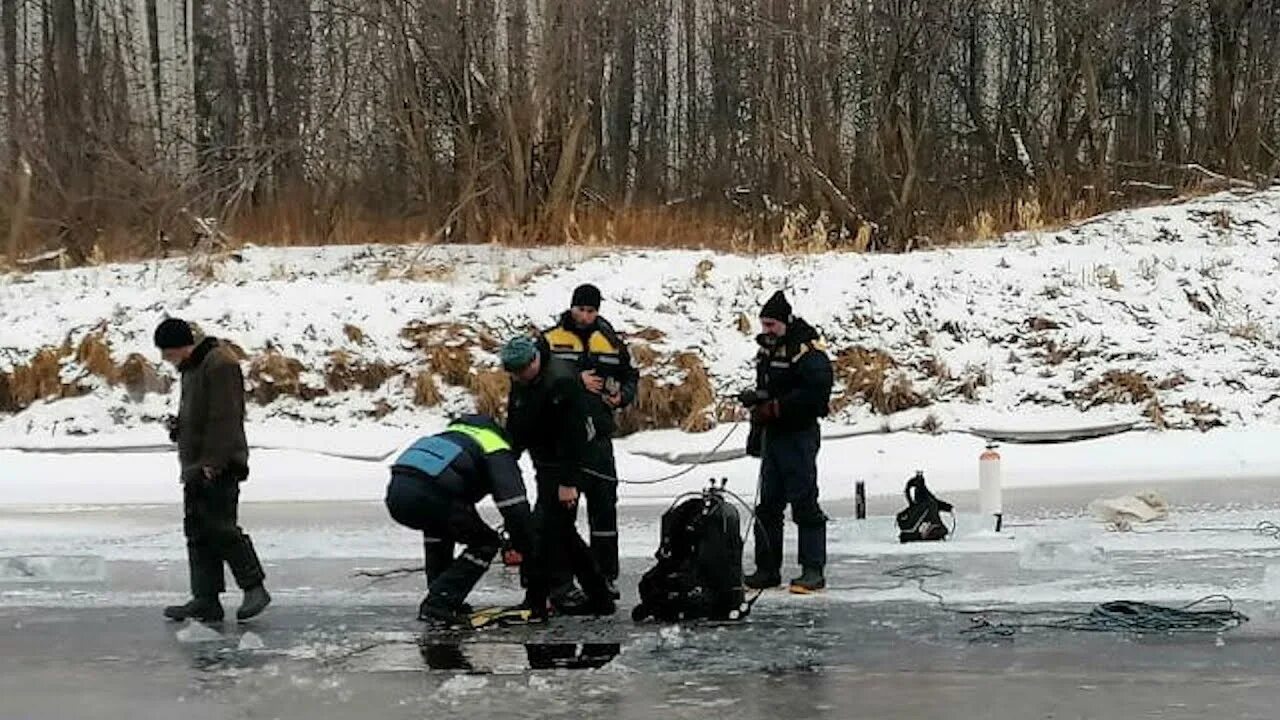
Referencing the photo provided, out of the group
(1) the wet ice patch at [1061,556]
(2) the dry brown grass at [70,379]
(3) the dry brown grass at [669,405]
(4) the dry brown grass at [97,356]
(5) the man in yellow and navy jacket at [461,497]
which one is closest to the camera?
(5) the man in yellow and navy jacket at [461,497]

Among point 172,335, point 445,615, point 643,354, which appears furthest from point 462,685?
point 643,354

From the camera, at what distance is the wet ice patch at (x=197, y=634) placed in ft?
29.7

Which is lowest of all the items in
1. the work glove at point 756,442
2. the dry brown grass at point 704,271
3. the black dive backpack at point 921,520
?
the black dive backpack at point 921,520

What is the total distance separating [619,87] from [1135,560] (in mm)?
17175

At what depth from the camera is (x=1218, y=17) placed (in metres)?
24.5

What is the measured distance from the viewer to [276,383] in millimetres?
17266

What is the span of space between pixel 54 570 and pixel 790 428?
520cm

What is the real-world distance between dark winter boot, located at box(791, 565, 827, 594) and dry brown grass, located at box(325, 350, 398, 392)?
327 inches

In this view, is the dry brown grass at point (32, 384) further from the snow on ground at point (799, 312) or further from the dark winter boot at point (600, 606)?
the dark winter boot at point (600, 606)

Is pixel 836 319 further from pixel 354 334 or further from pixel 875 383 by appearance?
pixel 354 334

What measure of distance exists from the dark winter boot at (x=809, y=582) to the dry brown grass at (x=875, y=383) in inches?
270

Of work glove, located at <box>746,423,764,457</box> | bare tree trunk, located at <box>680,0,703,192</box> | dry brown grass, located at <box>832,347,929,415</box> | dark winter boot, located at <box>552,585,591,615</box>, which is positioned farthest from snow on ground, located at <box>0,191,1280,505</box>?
bare tree trunk, located at <box>680,0,703,192</box>

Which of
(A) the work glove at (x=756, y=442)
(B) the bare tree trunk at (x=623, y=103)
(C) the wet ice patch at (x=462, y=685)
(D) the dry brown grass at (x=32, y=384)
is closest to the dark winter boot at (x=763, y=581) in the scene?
(A) the work glove at (x=756, y=442)

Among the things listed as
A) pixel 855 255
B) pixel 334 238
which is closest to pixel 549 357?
pixel 855 255
